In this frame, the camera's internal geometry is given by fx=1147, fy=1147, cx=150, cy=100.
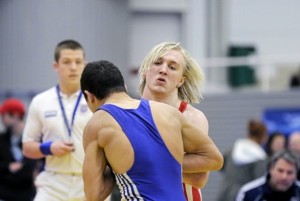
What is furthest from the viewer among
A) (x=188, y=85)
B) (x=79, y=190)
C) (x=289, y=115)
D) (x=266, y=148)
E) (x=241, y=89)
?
(x=241, y=89)

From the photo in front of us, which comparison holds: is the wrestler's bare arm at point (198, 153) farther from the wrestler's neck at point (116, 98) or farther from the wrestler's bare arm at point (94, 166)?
the wrestler's bare arm at point (94, 166)

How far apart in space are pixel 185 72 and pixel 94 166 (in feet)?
4.88

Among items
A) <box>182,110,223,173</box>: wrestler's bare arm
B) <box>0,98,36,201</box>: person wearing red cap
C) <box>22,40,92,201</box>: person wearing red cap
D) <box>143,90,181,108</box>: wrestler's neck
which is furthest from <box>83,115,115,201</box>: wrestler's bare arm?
<box>0,98,36,201</box>: person wearing red cap

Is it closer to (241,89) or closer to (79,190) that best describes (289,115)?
(241,89)

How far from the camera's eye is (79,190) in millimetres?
10555

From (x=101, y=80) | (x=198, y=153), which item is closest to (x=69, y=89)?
(x=198, y=153)

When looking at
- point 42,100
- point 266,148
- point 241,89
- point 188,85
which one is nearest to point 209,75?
point 241,89

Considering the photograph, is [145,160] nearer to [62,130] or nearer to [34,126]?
[62,130]

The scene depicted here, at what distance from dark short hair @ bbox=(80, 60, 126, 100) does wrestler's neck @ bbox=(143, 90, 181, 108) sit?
923mm

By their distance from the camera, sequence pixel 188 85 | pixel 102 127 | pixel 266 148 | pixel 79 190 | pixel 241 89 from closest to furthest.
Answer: pixel 102 127 → pixel 188 85 → pixel 79 190 → pixel 266 148 → pixel 241 89

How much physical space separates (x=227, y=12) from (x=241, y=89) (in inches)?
93.4

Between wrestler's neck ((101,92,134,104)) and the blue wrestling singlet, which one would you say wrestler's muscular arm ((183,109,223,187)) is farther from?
wrestler's neck ((101,92,134,104))

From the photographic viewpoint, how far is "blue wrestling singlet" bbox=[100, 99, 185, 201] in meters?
7.67

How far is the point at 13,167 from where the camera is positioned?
562 inches
